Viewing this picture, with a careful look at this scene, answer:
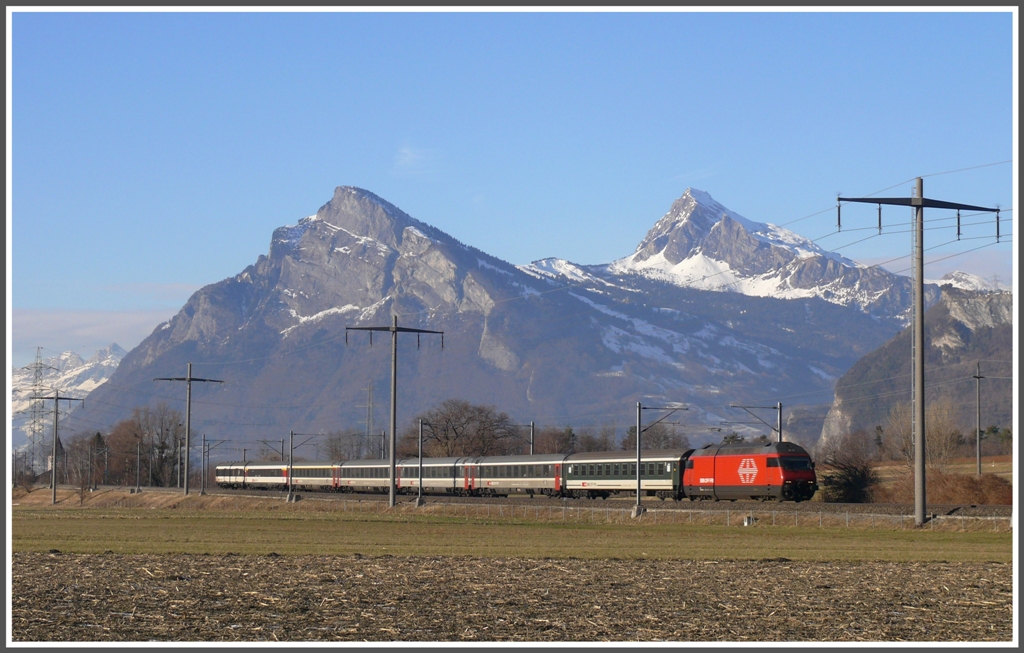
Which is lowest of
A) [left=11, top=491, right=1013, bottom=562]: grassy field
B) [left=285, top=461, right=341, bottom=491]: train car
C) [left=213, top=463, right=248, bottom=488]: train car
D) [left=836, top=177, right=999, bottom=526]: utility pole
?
[left=213, top=463, right=248, bottom=488]: train car

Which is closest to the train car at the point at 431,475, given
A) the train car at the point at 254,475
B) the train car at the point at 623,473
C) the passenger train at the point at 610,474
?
the passenger train at the point at 610,474

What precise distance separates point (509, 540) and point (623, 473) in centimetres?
4012

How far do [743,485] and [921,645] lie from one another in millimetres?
57133

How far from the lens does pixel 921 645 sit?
17.6 metres

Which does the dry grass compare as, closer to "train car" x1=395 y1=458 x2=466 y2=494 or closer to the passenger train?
the passenger train

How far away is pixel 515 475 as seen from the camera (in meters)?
98.4

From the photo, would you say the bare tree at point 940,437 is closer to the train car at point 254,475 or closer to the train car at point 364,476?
the train car at point 364,476

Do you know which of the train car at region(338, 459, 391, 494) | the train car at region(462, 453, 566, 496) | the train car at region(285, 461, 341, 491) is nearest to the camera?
the train car at region(462, 453, 566, 496)

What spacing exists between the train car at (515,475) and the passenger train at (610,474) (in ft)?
0.24

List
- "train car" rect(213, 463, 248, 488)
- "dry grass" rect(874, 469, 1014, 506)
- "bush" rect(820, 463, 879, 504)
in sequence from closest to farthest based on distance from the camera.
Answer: "dry grass" rect(874, 469, 1014, 506) → "bush" rect(820, 463, 879, 504) → "train car" rect(213, 463, 248, 488)

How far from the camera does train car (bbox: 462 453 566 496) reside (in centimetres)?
9338

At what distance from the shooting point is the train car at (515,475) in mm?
93375

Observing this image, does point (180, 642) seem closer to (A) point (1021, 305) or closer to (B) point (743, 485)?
(A) point (1021, 305)

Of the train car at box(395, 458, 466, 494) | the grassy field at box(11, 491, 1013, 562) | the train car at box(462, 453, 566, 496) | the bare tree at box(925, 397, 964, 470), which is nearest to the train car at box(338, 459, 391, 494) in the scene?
the train car at box(395, 458, 466, 494)
